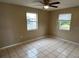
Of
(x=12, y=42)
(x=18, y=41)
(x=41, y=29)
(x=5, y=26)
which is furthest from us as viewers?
(x=41, y=29)

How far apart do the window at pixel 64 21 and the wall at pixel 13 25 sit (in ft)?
6.01

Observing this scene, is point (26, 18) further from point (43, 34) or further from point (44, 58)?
point (44, 58)

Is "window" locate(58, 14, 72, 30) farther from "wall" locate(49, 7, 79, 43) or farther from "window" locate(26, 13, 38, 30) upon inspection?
"window" locate(26, 13, 38, 30)

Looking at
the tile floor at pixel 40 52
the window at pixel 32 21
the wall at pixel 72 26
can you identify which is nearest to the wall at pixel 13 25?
the window at pixel 32 21

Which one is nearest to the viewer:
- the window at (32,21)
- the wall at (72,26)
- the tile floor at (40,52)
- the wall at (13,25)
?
the tile floor at (40,52)

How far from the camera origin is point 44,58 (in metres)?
2.60

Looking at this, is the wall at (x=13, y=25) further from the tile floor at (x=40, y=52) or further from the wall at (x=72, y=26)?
the wall at (x=72, y=26)

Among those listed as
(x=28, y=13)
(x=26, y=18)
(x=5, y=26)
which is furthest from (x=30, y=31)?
(x=5, y=26)

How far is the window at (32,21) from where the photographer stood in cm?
442

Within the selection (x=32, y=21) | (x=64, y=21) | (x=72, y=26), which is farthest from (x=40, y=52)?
(x=64, y=21)

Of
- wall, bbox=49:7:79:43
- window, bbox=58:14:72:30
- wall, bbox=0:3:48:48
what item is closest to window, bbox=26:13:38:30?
wall, bbox=0:3:48:48

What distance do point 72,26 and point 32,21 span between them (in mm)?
2541

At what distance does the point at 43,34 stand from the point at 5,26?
292cm

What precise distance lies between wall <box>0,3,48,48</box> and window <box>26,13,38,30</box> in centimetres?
26
